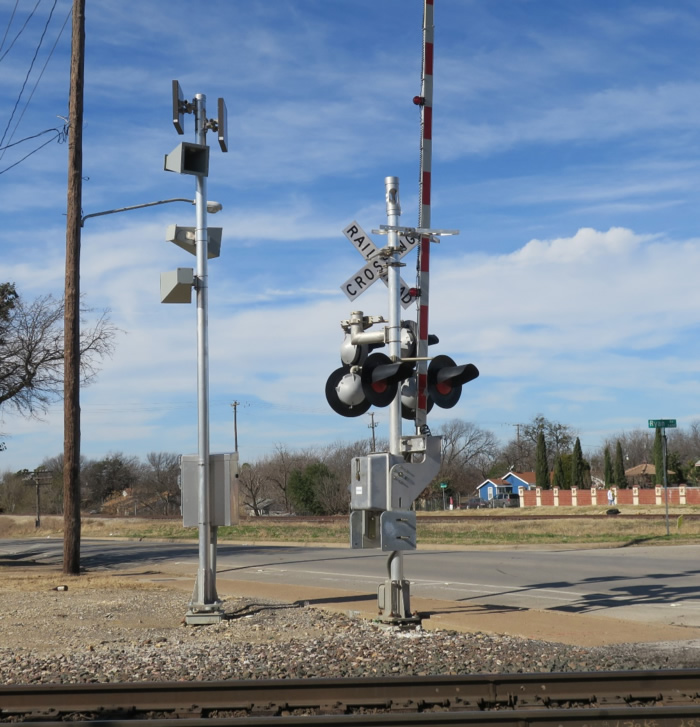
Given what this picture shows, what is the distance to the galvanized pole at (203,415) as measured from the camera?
12.2 m

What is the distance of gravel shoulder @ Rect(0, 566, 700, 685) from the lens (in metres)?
8.41

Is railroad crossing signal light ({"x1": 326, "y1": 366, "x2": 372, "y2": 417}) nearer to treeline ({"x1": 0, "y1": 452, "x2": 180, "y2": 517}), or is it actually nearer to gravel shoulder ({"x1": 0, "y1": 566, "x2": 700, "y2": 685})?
gravel shoulder ({"x1": 0, "y1": 566, "x2": 700, "y2": 685})

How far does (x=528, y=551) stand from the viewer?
80.3 ft

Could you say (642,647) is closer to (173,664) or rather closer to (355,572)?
(173,664)

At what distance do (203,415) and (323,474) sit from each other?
58.6 metres

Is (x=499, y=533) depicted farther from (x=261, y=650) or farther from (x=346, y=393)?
(x=261, y=650)

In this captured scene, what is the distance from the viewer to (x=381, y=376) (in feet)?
33.8

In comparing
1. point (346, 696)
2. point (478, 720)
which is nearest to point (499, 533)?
point (346, 696)

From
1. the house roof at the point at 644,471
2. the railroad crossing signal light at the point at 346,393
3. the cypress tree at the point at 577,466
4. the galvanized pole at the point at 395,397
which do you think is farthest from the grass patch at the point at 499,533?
the house roof at the point at 644,471

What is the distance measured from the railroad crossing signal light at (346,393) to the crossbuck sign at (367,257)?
0.98 metres

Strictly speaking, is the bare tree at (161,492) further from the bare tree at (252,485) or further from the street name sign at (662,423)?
the street name sign at (662,423)

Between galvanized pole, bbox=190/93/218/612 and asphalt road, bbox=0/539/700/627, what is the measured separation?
3.45 m

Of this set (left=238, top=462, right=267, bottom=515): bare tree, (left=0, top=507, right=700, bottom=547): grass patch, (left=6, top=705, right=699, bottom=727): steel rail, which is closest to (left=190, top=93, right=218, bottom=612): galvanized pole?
(left=6, top=705, right=699, bottom=727): steel rail

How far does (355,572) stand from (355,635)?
31.6 feet
